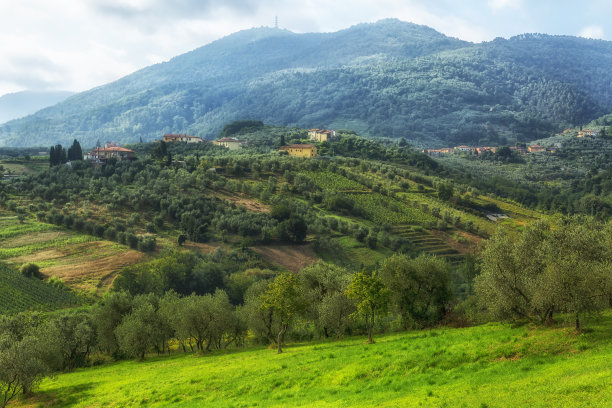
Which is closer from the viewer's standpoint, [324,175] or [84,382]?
[84,382]

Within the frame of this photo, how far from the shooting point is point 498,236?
3466 cm

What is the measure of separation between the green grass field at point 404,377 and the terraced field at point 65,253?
1925 inches

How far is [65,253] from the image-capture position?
310 feet

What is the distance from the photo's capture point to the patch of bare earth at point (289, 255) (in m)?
100

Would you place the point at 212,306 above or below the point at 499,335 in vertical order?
below

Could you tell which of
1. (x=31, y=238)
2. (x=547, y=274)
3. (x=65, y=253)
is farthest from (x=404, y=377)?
(x=31, y=238)

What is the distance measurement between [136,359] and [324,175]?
111 meters

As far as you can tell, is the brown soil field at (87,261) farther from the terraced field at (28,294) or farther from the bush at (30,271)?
the terraced field at (28,294)

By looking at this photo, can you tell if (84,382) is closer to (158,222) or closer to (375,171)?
(158,222)

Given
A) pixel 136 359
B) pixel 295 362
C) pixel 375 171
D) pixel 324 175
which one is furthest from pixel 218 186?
pixel 295 362

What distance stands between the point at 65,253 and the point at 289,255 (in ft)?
163

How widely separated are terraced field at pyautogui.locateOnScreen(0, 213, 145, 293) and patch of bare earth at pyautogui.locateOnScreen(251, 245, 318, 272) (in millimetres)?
28321

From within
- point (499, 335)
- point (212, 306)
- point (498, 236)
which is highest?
point (498, 236)

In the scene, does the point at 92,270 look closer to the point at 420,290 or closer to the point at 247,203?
the point at 247,203
